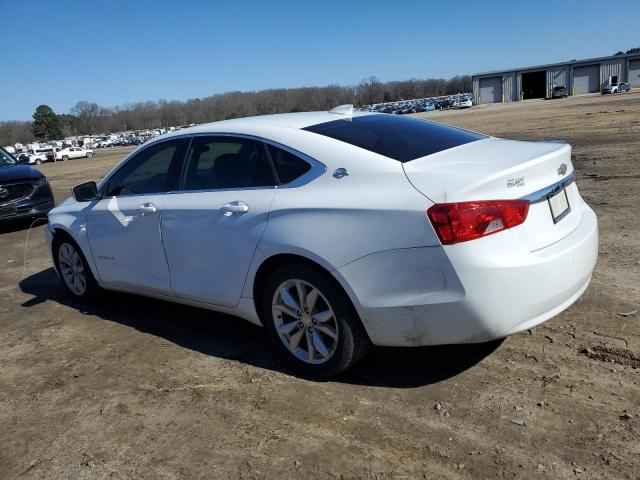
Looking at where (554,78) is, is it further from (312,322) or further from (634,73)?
(312,322)

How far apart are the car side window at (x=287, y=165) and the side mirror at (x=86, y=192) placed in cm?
223

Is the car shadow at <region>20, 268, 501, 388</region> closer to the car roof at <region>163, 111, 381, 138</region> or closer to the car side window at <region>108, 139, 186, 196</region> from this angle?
the car side window at <region>108, 139, 186, 196</region>

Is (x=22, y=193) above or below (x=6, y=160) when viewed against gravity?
below

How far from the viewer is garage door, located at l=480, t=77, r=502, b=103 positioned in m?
91.3

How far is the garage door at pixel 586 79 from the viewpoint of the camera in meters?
83.9

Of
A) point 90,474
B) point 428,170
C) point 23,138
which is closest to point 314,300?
point 428,170

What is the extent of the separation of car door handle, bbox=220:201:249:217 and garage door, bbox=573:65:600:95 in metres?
92.7

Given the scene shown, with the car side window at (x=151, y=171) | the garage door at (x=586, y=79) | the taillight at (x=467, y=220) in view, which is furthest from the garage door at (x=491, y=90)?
the taillight at (x=467, y=220)

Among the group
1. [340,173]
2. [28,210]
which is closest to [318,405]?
[340,173]

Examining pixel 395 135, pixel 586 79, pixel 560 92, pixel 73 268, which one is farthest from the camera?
pixel 586 79

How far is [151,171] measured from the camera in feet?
15.6

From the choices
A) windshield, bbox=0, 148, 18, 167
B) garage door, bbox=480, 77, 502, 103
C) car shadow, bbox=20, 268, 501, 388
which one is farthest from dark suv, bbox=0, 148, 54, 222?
garage door, bbox=480, 77, 502, 103

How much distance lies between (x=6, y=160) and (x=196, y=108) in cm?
16882

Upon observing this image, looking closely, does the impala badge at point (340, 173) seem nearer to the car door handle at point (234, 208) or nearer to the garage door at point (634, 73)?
the car door handle at point (234, 208)
